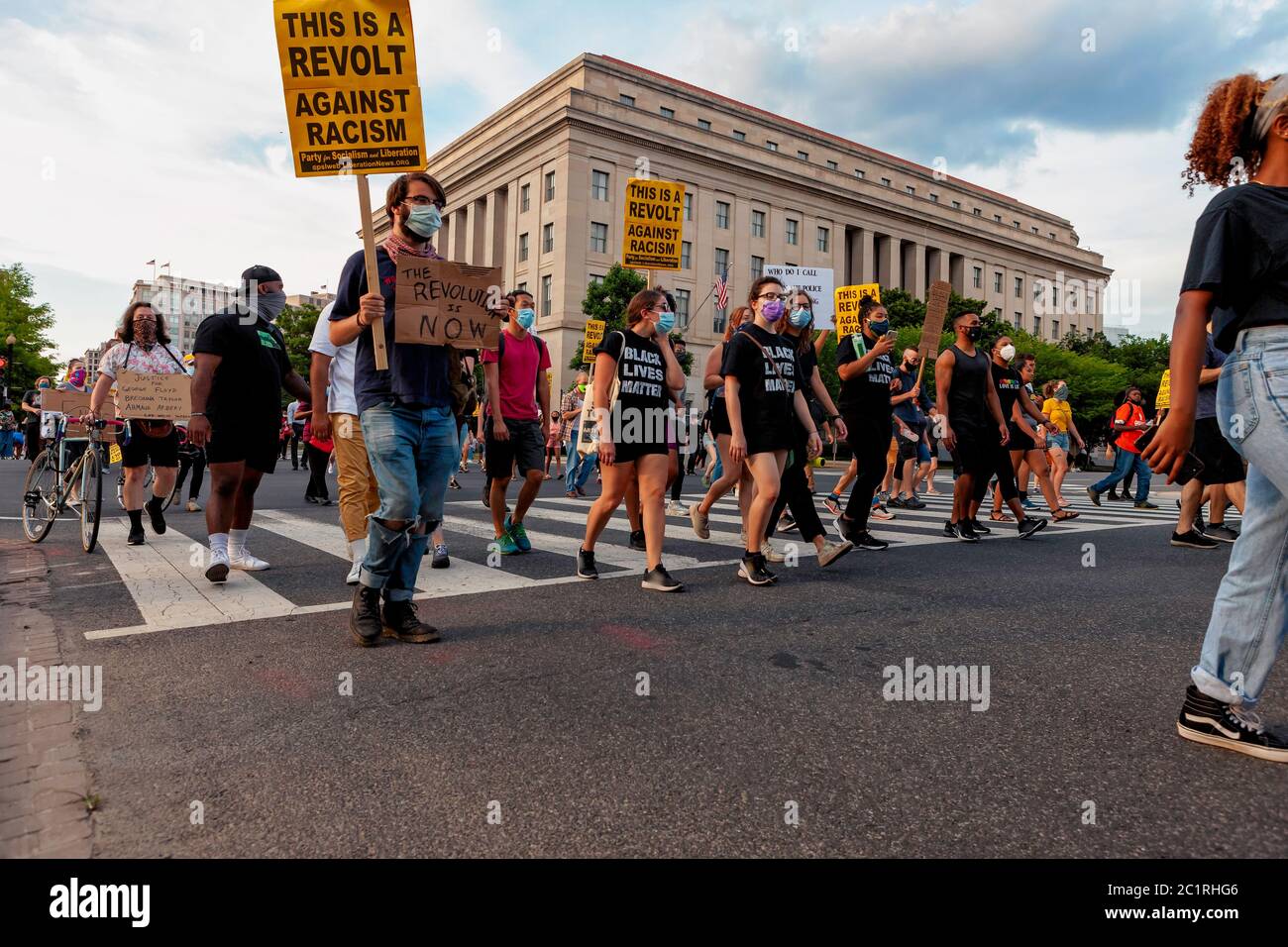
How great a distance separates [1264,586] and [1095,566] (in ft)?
14.0

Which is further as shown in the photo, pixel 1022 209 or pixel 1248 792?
pixel 1022 209

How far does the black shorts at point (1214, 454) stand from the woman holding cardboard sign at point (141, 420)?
790cm

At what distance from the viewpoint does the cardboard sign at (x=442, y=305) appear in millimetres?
3916

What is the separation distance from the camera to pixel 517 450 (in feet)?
22.5

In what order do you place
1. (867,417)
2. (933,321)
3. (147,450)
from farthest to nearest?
(933,321) < (867,417) < (147,450)

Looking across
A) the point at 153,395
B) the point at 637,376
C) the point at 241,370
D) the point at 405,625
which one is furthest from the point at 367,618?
the point at 153,395

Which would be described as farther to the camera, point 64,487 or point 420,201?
point 64,487

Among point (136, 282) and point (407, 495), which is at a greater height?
point (136, 282)

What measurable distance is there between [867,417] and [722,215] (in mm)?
56333

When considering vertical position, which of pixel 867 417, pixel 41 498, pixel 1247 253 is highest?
pixel 1247 253

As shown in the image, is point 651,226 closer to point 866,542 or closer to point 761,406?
point 866,542
